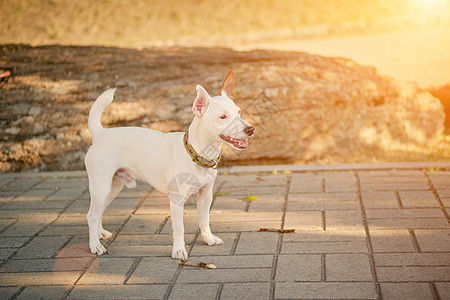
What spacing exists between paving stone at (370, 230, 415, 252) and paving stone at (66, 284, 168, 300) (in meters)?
1.67

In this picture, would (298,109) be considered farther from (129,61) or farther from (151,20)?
(151,20)

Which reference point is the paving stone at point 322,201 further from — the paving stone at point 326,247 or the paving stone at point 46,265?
the paving stone at point 46,265

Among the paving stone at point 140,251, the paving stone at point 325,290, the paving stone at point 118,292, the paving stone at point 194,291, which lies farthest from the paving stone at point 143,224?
the paving stone at point 325,290

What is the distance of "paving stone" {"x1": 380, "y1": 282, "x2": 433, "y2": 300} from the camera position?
134 inches

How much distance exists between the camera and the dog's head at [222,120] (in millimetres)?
3895

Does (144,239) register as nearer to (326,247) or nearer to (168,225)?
(168,225)

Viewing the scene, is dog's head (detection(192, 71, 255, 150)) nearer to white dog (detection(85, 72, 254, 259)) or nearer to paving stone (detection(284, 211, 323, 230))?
white dog (detection(85, 72, 254, 259))

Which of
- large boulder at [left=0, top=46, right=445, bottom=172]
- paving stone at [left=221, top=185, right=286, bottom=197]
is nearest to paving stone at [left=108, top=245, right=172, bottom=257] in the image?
paving stone at [left=221, top=185, right=286, bottom=197]

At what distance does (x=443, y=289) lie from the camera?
137 inches

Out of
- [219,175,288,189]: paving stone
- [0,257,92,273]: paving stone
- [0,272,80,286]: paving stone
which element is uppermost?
[0,272,80,286]: paving stone

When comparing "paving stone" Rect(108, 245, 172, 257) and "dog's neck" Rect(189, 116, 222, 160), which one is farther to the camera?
"paving stone" Rect(108, 245, 172, 257)

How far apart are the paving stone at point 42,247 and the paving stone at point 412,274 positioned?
255 centimetres

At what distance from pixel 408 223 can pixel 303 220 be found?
88 cm

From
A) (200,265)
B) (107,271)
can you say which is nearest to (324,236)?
(200,265)
